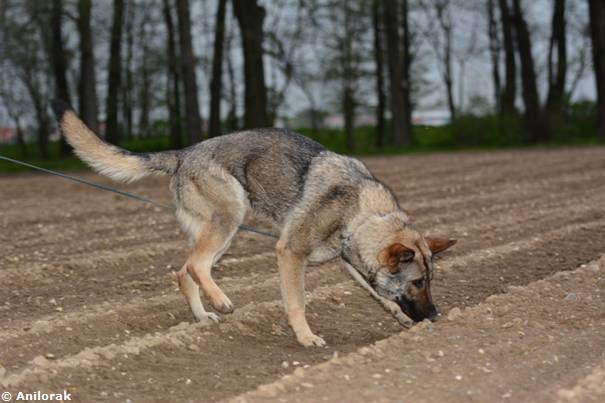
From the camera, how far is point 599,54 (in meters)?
28.6

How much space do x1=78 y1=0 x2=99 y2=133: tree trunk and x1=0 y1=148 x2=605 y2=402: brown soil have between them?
1175 centimetres

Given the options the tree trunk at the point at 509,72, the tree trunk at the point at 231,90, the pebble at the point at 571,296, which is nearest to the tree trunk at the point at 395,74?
the tree trunk at the point at 509,72

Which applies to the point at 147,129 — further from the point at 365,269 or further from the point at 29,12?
the point at 365,269

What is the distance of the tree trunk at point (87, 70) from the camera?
22859mm

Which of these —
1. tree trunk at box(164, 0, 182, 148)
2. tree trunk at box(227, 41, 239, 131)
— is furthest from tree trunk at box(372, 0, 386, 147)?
tree trunk at box(164, 0, 182, 148)

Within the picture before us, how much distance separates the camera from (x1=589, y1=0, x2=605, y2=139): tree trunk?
28.1 m

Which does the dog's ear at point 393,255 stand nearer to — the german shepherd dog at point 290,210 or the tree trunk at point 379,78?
Answer: the german shepherd dog at point 290,210

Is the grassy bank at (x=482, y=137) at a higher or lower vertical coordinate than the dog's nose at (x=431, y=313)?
higher

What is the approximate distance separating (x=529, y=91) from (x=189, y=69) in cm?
1385

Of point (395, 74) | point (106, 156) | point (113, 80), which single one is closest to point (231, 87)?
point (113, 80)

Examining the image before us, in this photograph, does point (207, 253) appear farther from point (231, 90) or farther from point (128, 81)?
point (128, 81)

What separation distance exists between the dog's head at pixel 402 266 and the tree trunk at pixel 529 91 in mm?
25470

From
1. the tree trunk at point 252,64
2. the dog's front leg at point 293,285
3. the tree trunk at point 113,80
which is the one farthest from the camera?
the tree trunk at point 113,80

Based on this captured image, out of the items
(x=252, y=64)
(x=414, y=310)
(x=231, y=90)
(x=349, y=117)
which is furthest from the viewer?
(x=231, y=90)
